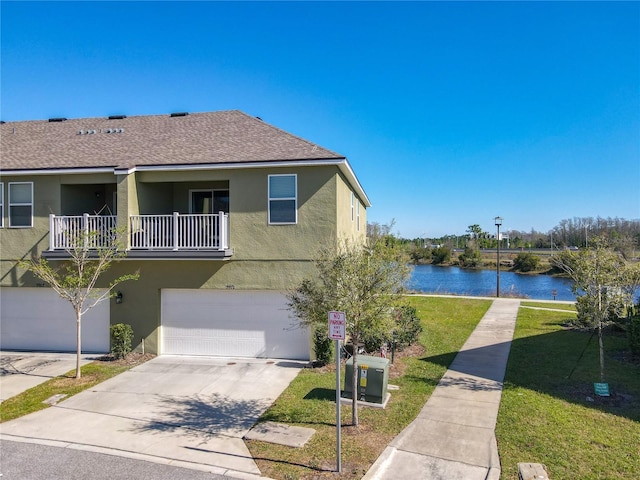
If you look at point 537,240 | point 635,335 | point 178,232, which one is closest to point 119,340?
point 178,232

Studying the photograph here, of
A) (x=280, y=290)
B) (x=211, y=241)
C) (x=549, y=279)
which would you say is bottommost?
(x=549, y=279)

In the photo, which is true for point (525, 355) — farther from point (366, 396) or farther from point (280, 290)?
point (280, 290)

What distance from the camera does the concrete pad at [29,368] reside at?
994cm

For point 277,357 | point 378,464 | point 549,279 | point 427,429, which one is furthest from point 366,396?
point 549,279

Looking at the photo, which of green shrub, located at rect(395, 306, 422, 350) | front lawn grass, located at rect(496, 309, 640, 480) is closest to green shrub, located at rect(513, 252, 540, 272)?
front lawn grass, located at rect(496, 309, 640, 480)

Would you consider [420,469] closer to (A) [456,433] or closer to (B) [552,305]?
(A) [456,433]

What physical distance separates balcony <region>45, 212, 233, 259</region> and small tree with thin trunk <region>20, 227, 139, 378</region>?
0.99ft

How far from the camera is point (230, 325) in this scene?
12.4 meters

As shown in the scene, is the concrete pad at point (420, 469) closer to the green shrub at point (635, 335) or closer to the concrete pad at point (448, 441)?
the concrete pad at point (448, 441)

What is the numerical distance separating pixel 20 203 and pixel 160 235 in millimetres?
4905

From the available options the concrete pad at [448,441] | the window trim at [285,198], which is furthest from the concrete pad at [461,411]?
the window trim at [285,198]

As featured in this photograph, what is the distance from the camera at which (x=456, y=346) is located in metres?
13.0

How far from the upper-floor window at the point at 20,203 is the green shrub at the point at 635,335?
1843 cm

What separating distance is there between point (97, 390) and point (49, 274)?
3.55 meters
